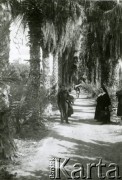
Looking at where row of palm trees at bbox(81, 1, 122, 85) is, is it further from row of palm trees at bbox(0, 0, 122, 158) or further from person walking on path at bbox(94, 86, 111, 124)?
person walking on path at bbox(94, 86, 111, 124)

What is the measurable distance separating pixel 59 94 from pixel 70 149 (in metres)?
6.46

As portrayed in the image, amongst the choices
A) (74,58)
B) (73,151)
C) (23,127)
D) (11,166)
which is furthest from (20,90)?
(74,58)

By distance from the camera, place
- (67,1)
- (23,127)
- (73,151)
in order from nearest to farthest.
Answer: (73,151)
(23,127)
(67,1)

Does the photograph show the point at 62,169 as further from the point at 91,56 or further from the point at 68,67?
the point at 68,67

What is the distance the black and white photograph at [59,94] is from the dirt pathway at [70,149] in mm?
18

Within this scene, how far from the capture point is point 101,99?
16156mm

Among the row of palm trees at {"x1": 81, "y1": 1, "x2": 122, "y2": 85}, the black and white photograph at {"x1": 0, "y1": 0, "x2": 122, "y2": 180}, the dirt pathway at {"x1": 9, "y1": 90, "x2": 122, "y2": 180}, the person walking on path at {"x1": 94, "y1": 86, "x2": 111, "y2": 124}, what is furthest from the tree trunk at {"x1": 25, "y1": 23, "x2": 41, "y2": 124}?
the person walking on path at {"x1": 94, "y1": 86, "x2": 111, "y2": 124}

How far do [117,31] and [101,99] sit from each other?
336 cm

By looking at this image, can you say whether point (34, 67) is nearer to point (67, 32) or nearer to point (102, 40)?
point (67, 32)

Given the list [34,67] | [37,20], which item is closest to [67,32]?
[37,20]

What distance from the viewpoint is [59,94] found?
52.6 ft

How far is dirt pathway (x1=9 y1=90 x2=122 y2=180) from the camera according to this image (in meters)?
7.75

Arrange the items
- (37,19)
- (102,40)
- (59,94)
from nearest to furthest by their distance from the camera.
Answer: (37,19) → (59,94) → (102,40)

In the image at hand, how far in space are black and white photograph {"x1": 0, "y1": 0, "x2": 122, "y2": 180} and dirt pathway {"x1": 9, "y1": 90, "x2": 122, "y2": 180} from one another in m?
0.02
